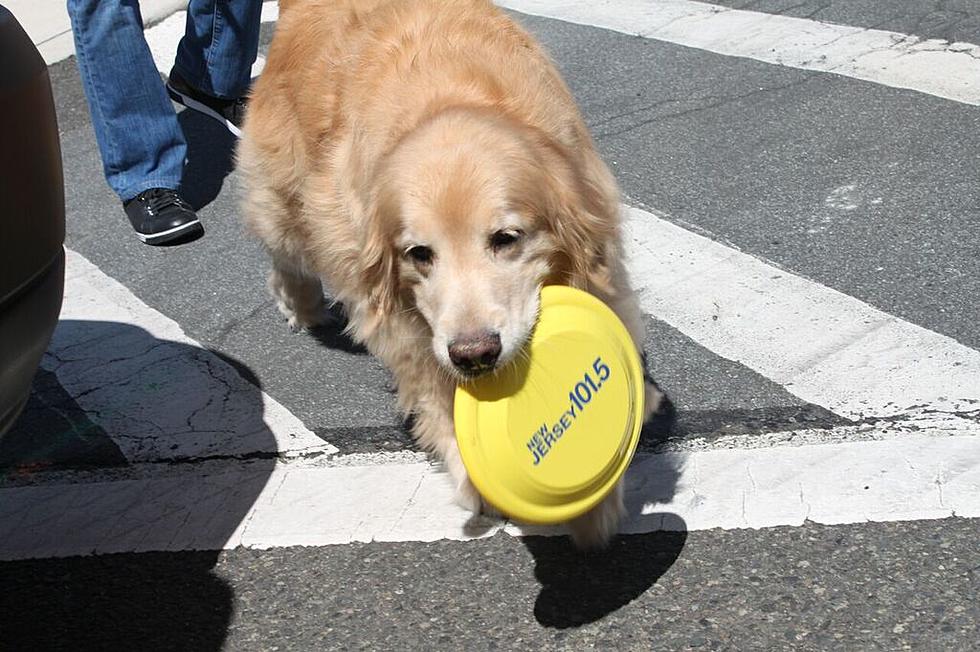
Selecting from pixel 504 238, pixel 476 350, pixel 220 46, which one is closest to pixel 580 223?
pixel 504 238

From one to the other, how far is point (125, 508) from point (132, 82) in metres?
2.68

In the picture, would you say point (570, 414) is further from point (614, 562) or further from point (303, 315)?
point (303, 315)

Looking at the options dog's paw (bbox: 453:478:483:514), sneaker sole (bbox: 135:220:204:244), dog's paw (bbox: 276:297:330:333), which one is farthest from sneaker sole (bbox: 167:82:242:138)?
dog's paw (bbox: 453:478:483:514)

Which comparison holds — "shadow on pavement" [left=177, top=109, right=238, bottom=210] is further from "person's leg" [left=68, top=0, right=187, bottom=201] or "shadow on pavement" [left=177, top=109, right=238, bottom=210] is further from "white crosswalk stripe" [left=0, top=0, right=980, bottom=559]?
"white crosswalk stripe" [left=0, top=0, right=980, bottom=559]

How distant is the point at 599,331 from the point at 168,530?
1.55m

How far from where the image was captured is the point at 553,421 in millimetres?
3086

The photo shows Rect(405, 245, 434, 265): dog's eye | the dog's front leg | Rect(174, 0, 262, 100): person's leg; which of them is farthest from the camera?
Rect(174, 0, 262, 100): person's leg

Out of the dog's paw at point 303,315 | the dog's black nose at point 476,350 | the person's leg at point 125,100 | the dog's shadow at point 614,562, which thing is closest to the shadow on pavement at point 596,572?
the dog's shadow at point 614,562

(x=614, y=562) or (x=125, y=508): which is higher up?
(x=614, y=562)

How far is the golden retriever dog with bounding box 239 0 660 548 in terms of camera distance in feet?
10.3

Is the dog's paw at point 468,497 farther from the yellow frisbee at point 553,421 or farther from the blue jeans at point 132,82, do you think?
the blue jeans at point 132,82

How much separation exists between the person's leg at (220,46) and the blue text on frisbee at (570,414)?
3.88 m

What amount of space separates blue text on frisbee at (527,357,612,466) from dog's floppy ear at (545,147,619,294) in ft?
1.08

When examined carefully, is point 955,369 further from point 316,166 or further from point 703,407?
point 316,166
